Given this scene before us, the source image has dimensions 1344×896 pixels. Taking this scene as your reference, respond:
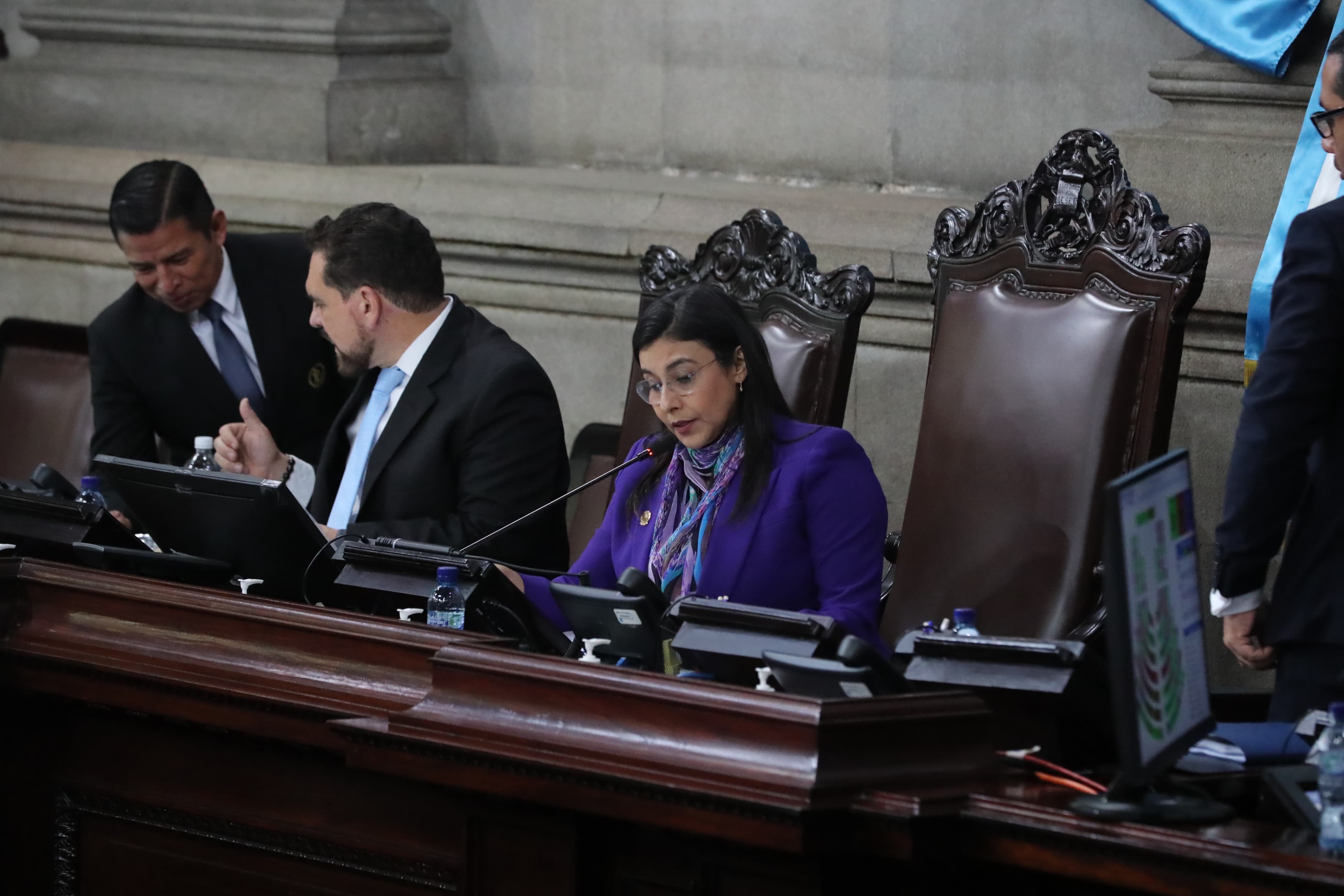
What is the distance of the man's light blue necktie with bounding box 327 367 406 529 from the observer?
12.2ft

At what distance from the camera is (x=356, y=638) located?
2.65 meters

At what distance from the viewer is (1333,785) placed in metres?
2.06

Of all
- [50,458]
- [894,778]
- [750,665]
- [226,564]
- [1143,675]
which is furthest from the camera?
[50,458]

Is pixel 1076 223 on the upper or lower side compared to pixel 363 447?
upper

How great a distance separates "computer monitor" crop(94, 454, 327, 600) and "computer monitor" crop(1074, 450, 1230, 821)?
1.33 m

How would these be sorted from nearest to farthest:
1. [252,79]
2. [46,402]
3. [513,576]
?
1. [513,576]
2. [46,402]
3. [252,79]

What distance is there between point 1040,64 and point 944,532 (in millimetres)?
1447

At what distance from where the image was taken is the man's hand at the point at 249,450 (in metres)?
3.79

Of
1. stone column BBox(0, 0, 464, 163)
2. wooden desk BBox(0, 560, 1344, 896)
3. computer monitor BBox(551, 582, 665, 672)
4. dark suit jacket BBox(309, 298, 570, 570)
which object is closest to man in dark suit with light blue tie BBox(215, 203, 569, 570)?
dark suit jacket BBox(309, 298, 570, 570)

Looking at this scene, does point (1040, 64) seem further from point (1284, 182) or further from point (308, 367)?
point (308, 367)

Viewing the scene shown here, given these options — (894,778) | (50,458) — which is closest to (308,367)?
(50,458)

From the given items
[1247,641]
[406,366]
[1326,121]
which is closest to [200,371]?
[406,366]

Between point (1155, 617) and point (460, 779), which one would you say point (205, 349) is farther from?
point (1155, 617)

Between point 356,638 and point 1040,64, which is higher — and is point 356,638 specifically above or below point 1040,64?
below
